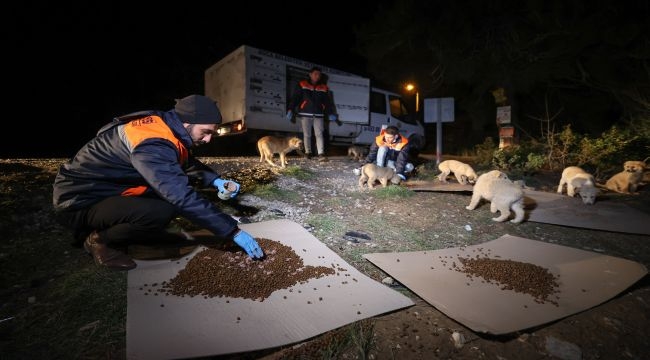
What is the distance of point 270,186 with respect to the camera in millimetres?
5078

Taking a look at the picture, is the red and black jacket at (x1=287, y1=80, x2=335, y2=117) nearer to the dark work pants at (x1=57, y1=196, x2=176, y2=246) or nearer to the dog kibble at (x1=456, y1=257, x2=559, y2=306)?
the dark work pants at (x1=57, y1=196, x2=176, y2=246)

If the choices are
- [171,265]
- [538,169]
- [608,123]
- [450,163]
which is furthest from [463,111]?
[171,265]

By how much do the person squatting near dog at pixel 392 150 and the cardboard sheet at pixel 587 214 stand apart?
2.44 metres

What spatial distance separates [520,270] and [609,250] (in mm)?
1795

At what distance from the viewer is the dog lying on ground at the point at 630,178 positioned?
5785 millimetres

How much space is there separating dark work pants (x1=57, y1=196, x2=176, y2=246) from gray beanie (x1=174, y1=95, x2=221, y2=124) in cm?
82

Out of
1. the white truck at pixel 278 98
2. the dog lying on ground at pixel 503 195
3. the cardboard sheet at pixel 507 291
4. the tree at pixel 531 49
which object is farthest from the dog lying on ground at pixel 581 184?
the white truck at pixel 278 98

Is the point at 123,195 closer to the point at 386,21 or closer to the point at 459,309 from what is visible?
the point at 459,309

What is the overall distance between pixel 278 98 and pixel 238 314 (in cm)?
733

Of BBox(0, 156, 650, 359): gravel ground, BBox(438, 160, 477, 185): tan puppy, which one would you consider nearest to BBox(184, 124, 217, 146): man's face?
BBox(0, 156, 650, 359): gravel ground

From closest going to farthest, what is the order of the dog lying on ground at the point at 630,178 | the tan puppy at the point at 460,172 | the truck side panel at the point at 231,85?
the dog lying on ground at the point at 630,178 < the tan puppy at the point at 460,172 < the truck side panel at the point at 231,85

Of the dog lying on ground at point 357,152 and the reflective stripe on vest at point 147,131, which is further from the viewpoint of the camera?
the dog lying on ground at point 357,152

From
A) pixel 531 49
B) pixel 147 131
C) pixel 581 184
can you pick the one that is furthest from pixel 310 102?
pixel 531 49

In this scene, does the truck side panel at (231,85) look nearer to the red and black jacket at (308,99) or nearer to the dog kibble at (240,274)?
the red and black jacket at (308,99)
